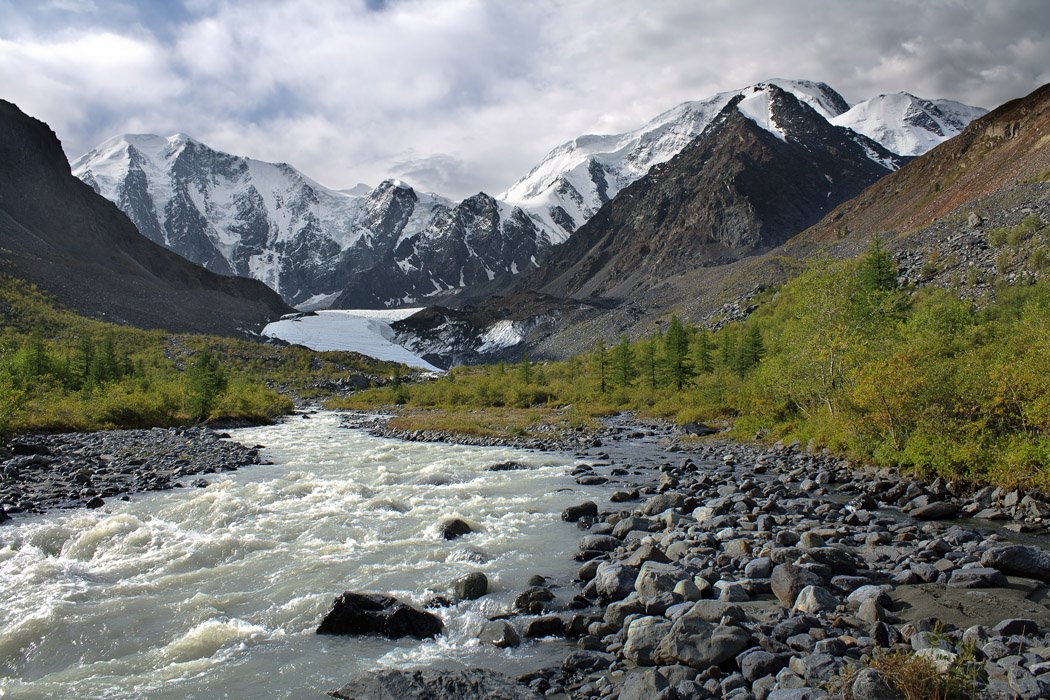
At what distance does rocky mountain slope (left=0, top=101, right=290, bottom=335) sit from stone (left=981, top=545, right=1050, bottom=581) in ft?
361

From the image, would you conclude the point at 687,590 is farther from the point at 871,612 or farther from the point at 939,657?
the point at 939,657

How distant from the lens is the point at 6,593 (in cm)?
950

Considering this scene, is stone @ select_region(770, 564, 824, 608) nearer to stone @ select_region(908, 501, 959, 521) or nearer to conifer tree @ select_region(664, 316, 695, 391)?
stone @ select_region(908, 501, 959, 521)

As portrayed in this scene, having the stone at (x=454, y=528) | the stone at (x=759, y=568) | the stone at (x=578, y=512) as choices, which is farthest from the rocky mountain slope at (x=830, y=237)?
the stone at (x=454, y=528)

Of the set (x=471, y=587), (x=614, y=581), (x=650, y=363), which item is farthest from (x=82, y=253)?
(x=614, y=581)

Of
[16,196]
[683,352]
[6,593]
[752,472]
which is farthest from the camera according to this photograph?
[16,196]

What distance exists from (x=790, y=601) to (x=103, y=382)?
45.5 metres

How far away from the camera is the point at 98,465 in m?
20.2

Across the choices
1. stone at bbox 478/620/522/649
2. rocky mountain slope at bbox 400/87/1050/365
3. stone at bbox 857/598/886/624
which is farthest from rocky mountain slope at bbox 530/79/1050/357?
stone at bbox 478/620/522/649

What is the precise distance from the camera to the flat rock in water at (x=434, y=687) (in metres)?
6.25

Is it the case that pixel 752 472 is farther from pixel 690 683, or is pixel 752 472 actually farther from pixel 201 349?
pixel 201 349

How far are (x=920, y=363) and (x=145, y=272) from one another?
15003 cm

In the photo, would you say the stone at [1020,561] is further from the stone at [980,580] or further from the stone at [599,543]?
the stone at [599,543]

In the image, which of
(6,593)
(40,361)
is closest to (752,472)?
(6,593)
